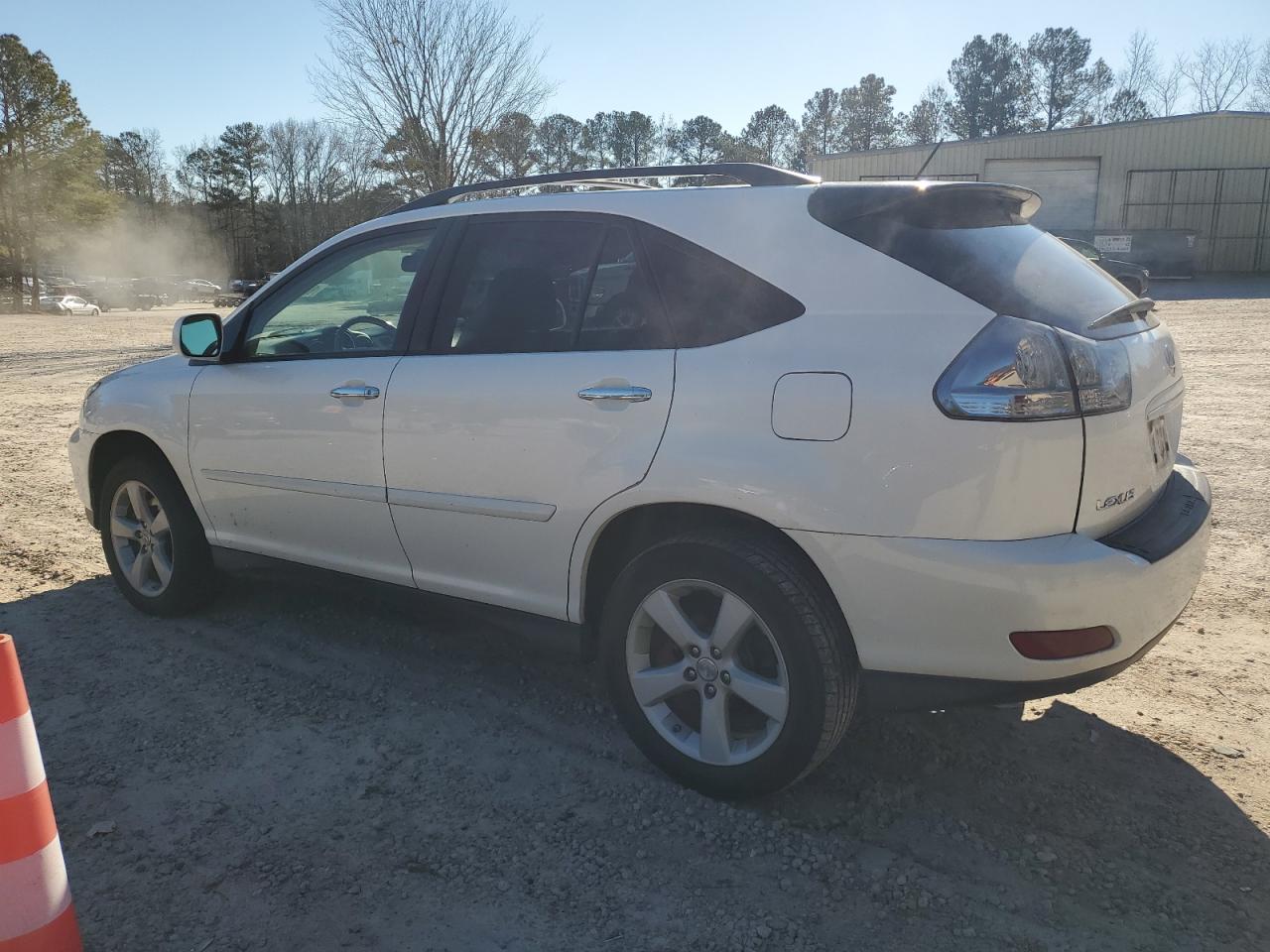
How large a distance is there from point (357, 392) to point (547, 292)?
0.81 meters

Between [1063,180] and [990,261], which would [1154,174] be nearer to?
[1063,180]

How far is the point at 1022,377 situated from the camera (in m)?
2.34

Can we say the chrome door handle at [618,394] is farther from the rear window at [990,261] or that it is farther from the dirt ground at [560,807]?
the dirt ground at [560,807]

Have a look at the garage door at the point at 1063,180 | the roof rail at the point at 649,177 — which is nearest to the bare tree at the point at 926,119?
the garage door at the point at 1063,180

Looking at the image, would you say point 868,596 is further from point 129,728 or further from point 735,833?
point 129,728

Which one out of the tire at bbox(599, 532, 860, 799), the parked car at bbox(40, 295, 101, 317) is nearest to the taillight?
the tire at bbox(599, 532, 860, 799)

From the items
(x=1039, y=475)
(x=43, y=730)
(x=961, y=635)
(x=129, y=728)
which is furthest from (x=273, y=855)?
(x=1039, y=475)

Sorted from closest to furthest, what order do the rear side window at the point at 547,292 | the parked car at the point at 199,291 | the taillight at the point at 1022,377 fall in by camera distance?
the taillight at the point at 1022,377 < the rear side window at the point at 547,292 < the parked car at the point at 199,291

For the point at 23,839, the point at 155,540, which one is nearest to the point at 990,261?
the point at 23,839

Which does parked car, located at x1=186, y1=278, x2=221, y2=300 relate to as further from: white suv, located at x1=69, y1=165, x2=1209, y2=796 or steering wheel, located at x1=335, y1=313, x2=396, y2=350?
white suv, located at x1=69, y1=165, x2=1209, y2=796

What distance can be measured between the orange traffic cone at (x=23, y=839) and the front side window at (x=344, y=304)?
1.86 metres

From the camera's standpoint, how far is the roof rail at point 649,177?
10.1ft

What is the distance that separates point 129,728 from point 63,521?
3.38 m

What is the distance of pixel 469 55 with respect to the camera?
1938cm
